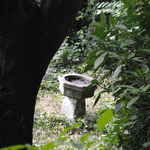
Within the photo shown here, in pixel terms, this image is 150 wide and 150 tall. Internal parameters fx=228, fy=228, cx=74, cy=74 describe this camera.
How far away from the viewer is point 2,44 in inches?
48.6

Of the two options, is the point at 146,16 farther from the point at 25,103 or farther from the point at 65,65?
the point at 65,65

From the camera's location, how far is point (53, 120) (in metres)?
4.25

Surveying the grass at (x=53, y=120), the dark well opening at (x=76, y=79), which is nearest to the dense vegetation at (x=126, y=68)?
the grass at (x=53, y=120)

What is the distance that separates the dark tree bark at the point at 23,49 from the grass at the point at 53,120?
6.78ft

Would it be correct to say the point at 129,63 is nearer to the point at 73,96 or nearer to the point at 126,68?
the point at 126,68

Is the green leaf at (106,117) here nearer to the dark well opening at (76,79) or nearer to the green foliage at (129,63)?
the green foliage at (129,63)

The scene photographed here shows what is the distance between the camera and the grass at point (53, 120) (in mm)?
3683

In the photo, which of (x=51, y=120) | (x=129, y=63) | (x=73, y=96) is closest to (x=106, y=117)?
(x=129, y=63)

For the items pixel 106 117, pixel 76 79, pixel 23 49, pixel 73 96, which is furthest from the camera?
pixel 76 79

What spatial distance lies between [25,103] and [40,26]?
1.42ft

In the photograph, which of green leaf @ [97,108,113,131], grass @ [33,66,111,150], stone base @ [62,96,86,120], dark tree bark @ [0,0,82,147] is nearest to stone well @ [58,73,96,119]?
stone base @ [62,96,86,120]

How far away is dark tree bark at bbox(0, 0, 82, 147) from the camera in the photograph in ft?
3.90

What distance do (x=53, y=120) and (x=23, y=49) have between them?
3.20 meters

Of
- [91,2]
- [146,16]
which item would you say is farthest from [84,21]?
[146,16]
